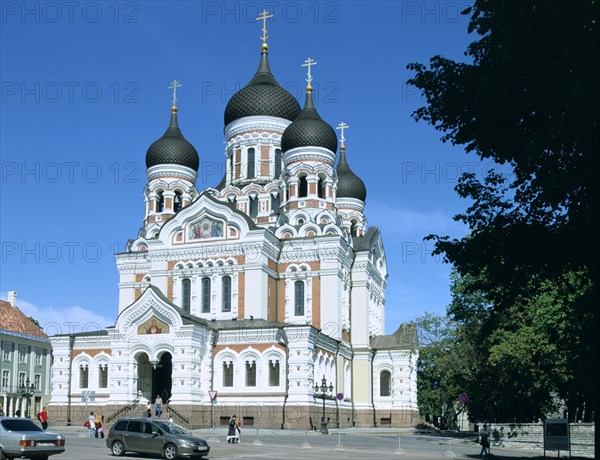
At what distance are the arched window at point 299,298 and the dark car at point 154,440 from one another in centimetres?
2802

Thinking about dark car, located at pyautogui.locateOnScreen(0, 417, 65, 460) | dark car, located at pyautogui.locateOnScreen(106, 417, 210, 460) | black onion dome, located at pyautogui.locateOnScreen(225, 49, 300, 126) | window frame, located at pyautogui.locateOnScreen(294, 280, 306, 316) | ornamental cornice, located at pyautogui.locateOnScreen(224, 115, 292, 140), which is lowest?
dark car, located at pyautogui.locateOnScreen(106, 417, 210, 460)

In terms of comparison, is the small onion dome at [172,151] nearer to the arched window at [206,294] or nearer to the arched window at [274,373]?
the arched window at [206,294]

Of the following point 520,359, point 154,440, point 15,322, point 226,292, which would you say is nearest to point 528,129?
point 154,440

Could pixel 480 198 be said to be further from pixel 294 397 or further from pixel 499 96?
pixel 294 397

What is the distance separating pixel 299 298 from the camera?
53812 millimetres

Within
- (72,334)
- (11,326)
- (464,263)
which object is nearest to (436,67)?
(464,263)

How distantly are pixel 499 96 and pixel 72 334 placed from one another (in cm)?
3803

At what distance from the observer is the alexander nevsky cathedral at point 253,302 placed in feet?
153

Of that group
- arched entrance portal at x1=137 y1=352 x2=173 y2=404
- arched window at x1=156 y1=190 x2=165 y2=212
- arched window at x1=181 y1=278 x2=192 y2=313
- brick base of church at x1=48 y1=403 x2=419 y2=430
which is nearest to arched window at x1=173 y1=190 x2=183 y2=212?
arched window at x1=156 y1=190 x2=165 y2=212

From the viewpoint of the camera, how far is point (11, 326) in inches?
2638

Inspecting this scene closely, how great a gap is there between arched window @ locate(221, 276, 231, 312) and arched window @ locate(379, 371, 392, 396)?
14226 millimetres

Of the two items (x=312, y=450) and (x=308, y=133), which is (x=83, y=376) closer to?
(x=308, y=133)

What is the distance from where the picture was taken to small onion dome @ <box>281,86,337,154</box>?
185 ft

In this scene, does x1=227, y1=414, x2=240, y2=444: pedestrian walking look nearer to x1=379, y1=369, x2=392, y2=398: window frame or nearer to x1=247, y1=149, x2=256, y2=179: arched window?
x1=379, y1=369, x2=392, y2=398: window frame
